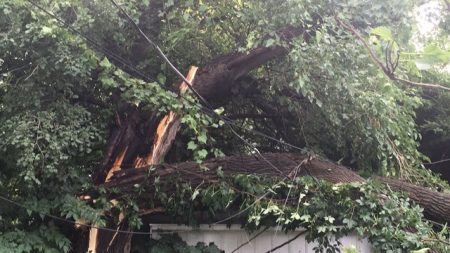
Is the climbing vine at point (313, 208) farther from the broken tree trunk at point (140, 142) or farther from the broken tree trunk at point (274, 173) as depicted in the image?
the broken tree trunk at point (140, 142)

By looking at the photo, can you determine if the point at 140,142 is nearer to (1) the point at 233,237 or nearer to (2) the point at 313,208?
(1) the point at 233,237

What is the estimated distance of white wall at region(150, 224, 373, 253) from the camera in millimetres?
5891

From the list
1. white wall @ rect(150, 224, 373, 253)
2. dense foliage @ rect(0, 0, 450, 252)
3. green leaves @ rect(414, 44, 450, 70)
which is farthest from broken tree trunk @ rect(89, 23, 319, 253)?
green leaves @ rect(414, 44, 450, 70)

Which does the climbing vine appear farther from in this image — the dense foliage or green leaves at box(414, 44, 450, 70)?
green leaves at box(414, 44, 450, 70)

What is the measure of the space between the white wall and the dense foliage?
0.47m

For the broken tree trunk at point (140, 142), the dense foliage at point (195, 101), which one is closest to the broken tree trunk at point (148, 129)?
the broken tree trunk at point (140, 142)

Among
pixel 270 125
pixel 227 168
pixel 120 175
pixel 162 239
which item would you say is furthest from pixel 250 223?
pixel 270 125

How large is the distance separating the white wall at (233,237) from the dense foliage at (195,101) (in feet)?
1.54

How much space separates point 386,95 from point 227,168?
2183 mm

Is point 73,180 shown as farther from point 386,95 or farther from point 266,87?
point 386,95

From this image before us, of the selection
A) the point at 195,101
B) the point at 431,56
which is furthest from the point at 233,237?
the point at 431,56

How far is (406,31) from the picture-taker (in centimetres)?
559

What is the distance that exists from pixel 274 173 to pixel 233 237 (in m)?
1.01

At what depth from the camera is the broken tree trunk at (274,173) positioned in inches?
217
